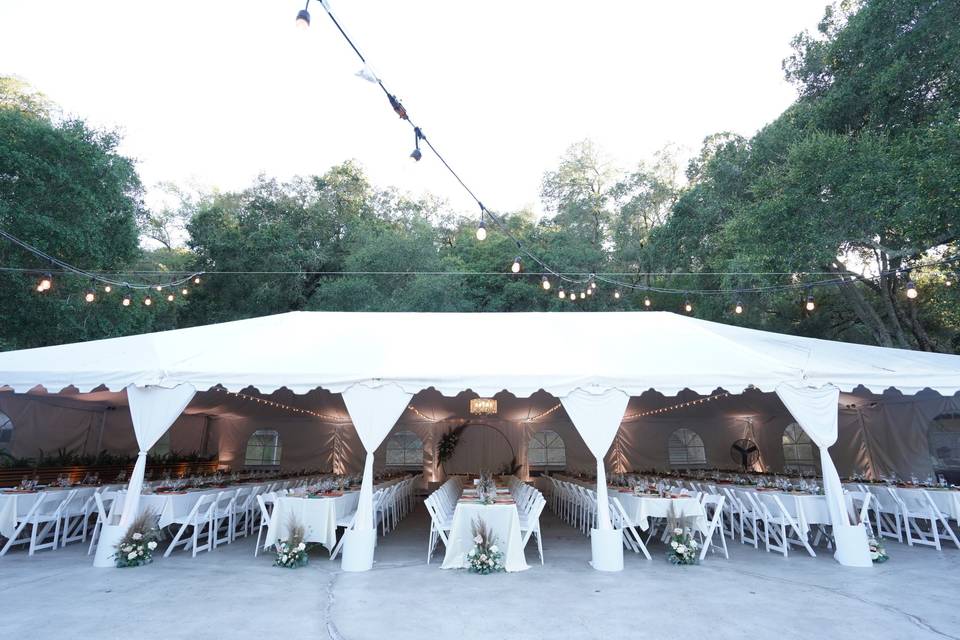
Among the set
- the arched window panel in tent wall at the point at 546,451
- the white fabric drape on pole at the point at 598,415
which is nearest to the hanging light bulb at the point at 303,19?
the white fabric drape on pole at the point at 598,415

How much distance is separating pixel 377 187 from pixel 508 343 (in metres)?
19.9

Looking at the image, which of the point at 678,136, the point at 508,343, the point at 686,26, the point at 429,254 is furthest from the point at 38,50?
the point at 678,136

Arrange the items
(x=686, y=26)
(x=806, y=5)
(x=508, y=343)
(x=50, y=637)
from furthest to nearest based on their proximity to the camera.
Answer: (x=806, y=5), (x=686, y=26), (x=508, y=343), (x=50, y=637)

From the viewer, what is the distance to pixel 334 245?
68.9ft

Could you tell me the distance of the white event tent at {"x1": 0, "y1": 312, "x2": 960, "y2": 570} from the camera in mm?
5352

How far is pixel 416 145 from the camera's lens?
4402 mm

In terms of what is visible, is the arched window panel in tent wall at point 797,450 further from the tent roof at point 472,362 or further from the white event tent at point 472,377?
the white event tent at point 472,377

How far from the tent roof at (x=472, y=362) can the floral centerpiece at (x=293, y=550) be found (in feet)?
4.97

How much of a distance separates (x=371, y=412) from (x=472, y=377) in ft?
3.80

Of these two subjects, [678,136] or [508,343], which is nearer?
[508,343]

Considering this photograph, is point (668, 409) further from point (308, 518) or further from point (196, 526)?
point (196, 526)

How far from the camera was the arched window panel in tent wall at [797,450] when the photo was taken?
12.0 meters

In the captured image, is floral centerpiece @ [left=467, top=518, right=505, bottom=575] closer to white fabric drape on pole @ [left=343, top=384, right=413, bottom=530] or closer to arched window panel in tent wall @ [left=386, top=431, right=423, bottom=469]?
white fabric drape on pole @ [left=343, top=384, right=413, bottom=530]

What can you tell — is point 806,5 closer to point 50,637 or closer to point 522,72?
point 522,72
